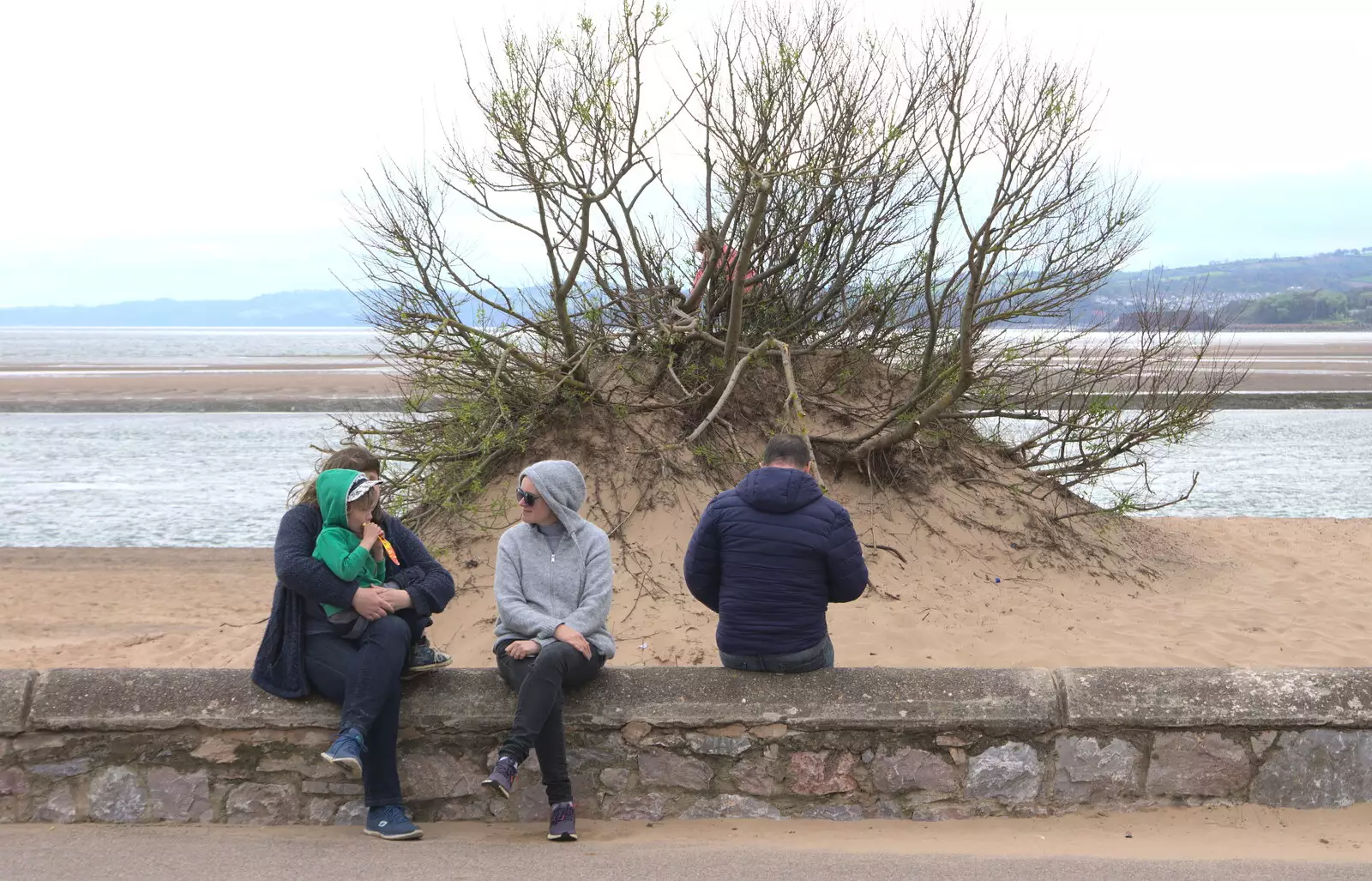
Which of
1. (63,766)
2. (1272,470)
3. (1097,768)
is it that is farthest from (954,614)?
(1272,470)

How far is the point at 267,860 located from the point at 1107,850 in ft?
8.92

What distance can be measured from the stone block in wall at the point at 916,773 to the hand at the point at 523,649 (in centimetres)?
124

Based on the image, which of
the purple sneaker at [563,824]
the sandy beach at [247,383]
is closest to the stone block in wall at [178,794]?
the purple sneaker at [563,824]

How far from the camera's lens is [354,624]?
163 inches

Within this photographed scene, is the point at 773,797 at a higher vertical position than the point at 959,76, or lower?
lower

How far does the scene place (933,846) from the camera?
389 cm

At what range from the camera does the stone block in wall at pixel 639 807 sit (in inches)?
163

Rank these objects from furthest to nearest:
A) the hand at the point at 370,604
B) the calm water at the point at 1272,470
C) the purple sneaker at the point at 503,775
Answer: the calm water at the point at 1272,470 < the hand at the point at 370,604 < the purple sneaker at the point at 503,775

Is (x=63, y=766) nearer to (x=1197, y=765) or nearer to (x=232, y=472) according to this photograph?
(x=1197, y=765)

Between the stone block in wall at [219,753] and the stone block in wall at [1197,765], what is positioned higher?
the stone block in wall at [219,753]

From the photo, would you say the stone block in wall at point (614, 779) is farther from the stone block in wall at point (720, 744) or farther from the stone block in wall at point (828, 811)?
the stone block in wall at point (828, 811)

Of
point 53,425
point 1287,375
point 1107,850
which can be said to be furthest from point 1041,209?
point 1287,375

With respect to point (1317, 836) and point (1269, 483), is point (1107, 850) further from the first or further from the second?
point (1269, 483)

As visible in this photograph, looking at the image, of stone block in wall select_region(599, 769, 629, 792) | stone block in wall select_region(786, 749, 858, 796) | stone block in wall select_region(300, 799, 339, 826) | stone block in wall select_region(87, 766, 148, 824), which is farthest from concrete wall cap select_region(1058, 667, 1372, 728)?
stone block in wall select_region(87, 766, 148, 824)
